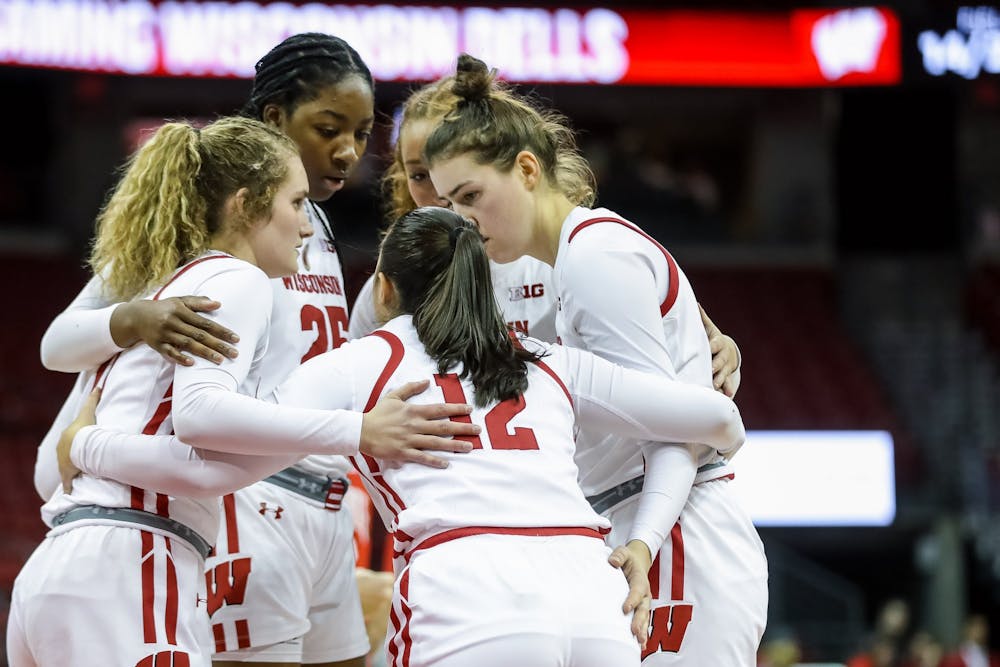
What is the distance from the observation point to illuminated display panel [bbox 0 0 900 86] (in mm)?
13797

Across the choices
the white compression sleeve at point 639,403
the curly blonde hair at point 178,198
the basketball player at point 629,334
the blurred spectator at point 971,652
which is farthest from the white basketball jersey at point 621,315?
the blurred spectator at point 971,652

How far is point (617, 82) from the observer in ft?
48.6

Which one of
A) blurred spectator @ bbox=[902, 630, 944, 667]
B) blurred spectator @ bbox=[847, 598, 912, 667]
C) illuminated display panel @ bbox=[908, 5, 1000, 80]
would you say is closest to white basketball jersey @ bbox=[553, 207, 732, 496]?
blurred spectator @ bbox=[847, 598, 912, 667]

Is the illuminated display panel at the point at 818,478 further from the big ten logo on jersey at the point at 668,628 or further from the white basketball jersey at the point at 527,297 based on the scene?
the big ten logo on jersey at the point at 668,628

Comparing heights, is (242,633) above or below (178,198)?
below

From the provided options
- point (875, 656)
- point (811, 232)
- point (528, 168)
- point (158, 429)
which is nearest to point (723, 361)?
point (528, 168)

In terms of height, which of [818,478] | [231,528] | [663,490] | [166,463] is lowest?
[818,478]

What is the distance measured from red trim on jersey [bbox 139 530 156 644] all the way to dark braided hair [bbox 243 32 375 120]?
1466 millimetres

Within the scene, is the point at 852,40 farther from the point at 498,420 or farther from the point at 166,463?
the point at 166,463

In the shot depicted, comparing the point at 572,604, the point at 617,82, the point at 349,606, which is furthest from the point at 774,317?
the point at 572,604

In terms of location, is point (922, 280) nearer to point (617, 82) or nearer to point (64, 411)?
point (617, 82)

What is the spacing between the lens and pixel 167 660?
2.65 m

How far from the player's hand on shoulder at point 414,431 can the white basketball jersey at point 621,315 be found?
443 mm

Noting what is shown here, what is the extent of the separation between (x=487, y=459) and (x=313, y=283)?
1331 mm
